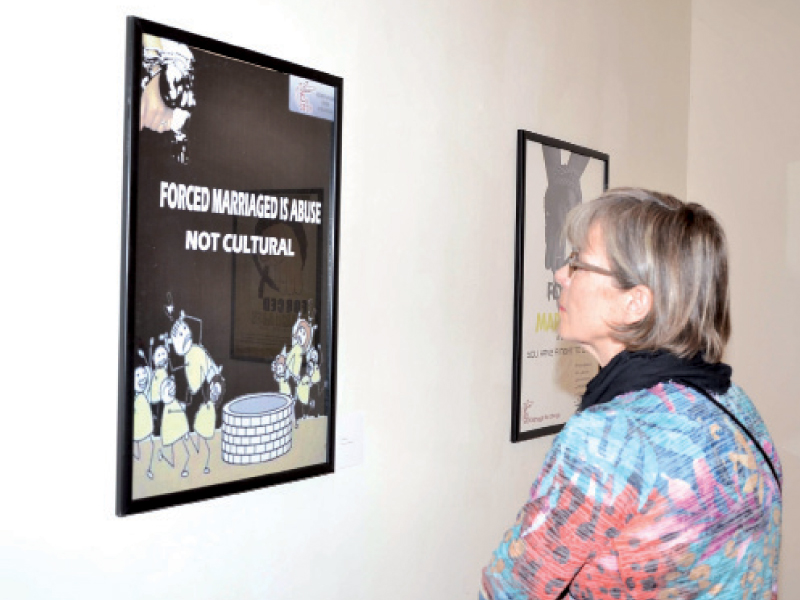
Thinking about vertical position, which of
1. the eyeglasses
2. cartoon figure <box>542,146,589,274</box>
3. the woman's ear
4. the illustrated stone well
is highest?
cartoon figure <box>542,146,589,274</box>

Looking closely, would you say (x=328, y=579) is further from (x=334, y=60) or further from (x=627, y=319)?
(x=334, y=60)

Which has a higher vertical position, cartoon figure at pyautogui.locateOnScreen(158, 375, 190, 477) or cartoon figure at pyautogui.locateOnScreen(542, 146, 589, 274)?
cartoon figure at pyautogui.locateOnScreen(542, 146, 589, 274)

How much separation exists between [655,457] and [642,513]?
3.2 inches

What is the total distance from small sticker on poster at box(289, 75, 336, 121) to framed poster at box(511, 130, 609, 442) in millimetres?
854

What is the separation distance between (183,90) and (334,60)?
18.2 inches

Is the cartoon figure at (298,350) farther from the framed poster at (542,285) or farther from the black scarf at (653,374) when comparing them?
the framed poster at (542,285)

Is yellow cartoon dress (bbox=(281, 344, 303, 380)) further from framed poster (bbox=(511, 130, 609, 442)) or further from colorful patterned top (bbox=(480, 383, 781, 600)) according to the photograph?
framed poster (bbox=(511, 130, 609, 442))

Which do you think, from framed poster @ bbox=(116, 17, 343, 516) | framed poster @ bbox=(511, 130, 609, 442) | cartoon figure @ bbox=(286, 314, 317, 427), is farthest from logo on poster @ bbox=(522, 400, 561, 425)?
cartoon figure @ bbox=(286, 314, 317, 427)

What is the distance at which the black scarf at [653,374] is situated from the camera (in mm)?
1310

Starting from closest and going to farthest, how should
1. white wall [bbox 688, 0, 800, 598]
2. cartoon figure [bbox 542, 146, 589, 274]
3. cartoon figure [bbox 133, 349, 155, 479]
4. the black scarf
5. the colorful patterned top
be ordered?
the colorful patterned top, the black scarf, cartoon figure [bbox 133, 349, 155, 479], cartoon figure [bbox 542, 146, 589, 274], white wall [bbox 688, 0, 800, 598]

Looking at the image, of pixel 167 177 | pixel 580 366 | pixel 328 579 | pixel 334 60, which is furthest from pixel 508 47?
pixel 328 579

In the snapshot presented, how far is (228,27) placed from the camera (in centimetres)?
165

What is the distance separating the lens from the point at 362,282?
78.7 inches

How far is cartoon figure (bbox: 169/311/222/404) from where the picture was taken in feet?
5.06
